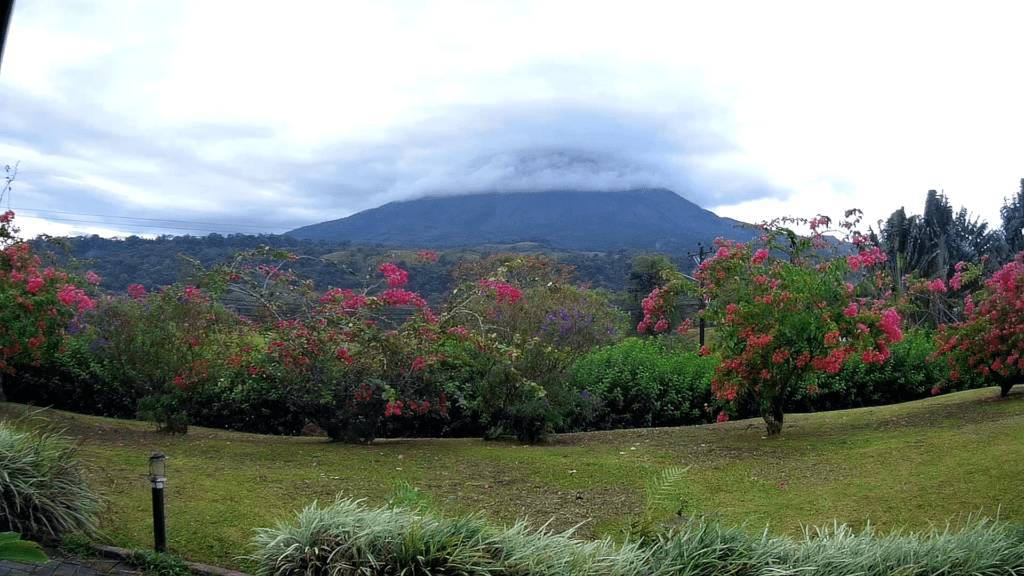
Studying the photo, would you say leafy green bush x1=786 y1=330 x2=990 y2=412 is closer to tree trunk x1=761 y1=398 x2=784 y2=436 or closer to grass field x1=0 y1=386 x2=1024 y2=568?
grass field x1=0 y1=386 x2=1024 y2=568

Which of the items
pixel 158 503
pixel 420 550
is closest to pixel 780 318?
pixel 420 550

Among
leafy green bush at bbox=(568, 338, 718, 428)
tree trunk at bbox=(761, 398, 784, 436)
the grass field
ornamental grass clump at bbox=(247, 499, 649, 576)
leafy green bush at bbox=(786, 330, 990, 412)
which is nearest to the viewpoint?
ornamental grass clump at bbox=(247, 499, 649, 576)

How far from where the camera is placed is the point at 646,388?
36.9ft

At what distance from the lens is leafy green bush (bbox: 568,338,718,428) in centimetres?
1116

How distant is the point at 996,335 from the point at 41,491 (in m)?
10.2

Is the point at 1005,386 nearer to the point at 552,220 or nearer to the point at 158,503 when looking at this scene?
the point at 158,503

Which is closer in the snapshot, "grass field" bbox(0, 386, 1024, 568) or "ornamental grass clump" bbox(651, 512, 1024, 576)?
"ornamental grass clump" bbox(651, 512, 1024, 576)

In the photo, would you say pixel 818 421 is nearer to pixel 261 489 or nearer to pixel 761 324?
pixel 761 324

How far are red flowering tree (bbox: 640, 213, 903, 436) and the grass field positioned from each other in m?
0.69

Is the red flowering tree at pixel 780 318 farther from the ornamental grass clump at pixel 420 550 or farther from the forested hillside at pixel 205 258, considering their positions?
the ornamental grass clump at pixel 420 550

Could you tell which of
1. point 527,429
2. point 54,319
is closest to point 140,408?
point 54,319

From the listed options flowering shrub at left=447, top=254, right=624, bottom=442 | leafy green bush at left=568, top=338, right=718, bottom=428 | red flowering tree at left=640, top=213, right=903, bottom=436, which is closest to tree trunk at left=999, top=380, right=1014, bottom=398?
red flowering tree at left=640, top=213, right=903, bottom=436

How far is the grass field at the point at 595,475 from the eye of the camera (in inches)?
213

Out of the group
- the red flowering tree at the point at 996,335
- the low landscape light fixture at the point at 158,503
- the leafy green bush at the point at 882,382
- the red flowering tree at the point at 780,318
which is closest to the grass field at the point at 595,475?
the low landscape light fixture at the point at 158,503
